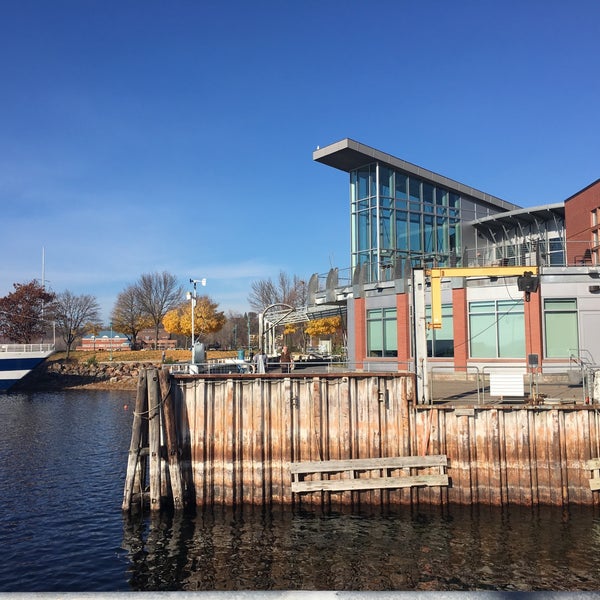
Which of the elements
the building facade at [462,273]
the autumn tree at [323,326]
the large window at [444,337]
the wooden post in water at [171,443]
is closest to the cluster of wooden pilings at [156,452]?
the wooden post in water at [171,443]

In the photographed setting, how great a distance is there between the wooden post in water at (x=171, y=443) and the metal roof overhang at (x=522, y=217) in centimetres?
2863

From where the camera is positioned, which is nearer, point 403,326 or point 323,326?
point 403,326

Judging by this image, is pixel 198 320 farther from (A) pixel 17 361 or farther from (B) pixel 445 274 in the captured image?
(B) pixel 445 274

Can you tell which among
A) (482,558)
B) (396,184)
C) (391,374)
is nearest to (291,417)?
(391,374)

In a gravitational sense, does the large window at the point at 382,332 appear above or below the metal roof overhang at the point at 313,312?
below

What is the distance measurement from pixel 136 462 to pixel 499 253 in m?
21.9

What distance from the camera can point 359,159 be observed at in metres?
33.7

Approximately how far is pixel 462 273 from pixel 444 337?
8312 mm

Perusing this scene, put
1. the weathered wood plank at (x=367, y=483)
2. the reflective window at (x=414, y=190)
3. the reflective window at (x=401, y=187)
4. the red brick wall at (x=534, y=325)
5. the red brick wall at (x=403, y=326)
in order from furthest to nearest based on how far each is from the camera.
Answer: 1. the reflective window at (x=414, y=190)
2. the reflective window at (x=401, y=187)
3. the red brick wall at (x=403, y=326)
4. the red brick wall at (x=534, y=325)
5. the weathered wood plank at (x=367, y=483)

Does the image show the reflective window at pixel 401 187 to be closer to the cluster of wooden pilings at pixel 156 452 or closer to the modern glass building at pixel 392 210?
the modern glass building at pixel 392 210

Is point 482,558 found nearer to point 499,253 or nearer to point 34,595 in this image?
point 34,595

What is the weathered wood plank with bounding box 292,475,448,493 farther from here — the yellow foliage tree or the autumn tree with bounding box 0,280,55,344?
the autumn tree with bounding box 0,280,55,344

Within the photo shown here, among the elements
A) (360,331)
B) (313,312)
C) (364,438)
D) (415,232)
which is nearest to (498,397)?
(364,438)

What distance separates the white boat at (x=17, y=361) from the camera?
54594mm
